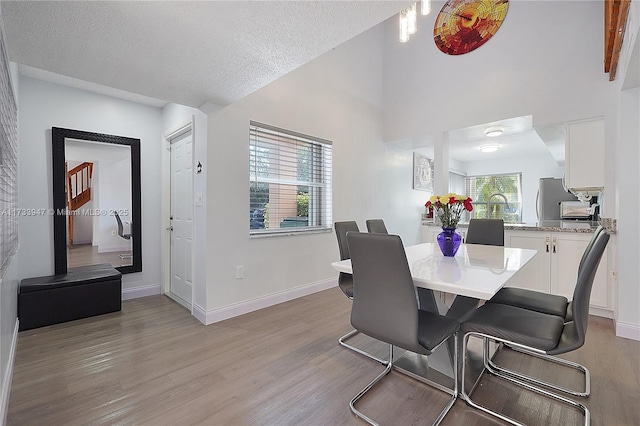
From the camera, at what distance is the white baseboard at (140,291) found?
351cm

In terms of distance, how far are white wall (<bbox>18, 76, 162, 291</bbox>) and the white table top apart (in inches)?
124

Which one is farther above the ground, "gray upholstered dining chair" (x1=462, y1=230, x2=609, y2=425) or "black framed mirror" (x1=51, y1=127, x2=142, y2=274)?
"black framed mirror" (x1=51, y1=127, x2=142, y2=274)

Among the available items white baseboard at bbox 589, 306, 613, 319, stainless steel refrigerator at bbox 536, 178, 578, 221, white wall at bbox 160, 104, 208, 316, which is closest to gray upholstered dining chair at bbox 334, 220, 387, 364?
white wall at bbox 160, 104, 208, 316

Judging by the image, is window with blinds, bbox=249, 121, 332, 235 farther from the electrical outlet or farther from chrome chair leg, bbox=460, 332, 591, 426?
chrome chair leg, bbox=460, 332, 591, 426

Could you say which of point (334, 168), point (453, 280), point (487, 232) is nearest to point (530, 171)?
point (487, 232)

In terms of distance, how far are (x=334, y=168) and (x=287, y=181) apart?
0.80 m

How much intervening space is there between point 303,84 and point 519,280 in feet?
11.5

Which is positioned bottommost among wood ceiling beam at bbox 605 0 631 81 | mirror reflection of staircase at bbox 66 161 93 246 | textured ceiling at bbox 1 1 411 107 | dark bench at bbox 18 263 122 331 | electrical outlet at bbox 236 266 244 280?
dark bench at bbox 18 263 122 331

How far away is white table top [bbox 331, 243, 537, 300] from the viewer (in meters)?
1.36

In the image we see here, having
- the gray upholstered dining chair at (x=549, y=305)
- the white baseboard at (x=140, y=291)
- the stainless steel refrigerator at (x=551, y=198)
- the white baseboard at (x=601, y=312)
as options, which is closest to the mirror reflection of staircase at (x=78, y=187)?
the white baseboard at (x=140, y=291)

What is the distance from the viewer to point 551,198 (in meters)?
5.36

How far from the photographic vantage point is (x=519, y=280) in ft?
11.2

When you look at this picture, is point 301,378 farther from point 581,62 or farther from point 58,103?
point 581,62

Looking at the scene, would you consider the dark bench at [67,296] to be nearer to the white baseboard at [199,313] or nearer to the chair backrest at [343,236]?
the white baseboard at [199,313]
